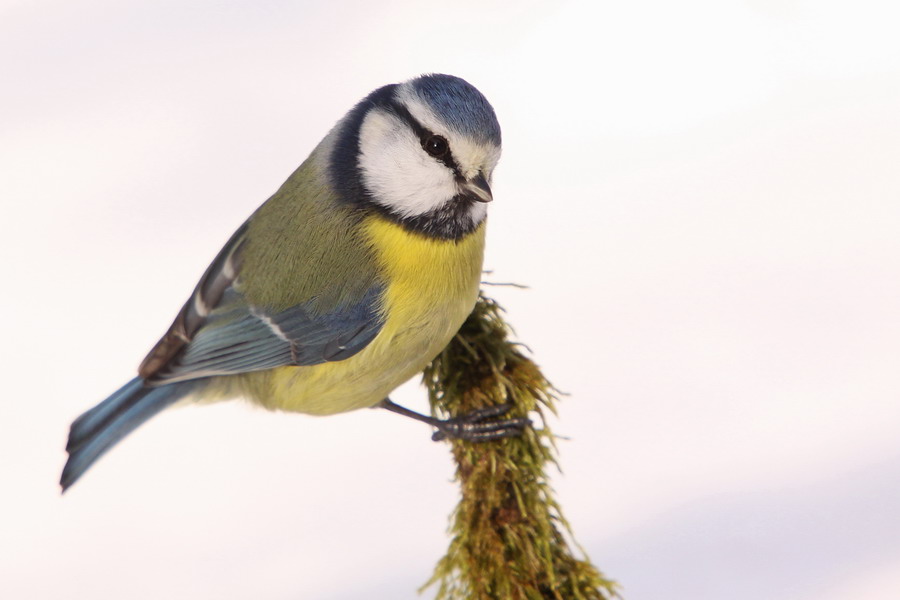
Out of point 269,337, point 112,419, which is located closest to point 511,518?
point 269,337

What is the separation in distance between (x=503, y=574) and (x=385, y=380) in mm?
362

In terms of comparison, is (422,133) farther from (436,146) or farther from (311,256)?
(311,256)

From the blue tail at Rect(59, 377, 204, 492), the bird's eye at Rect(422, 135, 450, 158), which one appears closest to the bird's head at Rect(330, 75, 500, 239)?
the bird's eye at Rect(422, 135, 450, 158)

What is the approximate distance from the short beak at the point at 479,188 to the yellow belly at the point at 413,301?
117 mm

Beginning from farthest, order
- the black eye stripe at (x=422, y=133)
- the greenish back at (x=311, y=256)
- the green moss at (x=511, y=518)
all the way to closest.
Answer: the greenish back at (x=311, y=256) < the black eye stripe at (x=422, y=133) < the green moss at (x=511, y=518)

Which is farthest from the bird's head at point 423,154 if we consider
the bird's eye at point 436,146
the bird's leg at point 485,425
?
the bird's leg at point 485,425

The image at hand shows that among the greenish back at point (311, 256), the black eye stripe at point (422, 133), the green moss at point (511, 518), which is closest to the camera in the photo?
the green moss at point (511, 518)

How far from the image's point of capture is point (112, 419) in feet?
→ 4.46

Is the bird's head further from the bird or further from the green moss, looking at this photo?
the green moss

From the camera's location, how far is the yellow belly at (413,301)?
1252 millimetres

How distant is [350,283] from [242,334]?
0.18 metres

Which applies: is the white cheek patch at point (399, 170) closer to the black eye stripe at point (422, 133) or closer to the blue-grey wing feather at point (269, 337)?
the black eye stripe at point (422, 133)

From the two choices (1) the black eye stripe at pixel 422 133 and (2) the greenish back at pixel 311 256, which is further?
(2) the greenish back at pixel 311 256

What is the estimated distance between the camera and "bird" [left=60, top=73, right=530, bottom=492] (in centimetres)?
118
